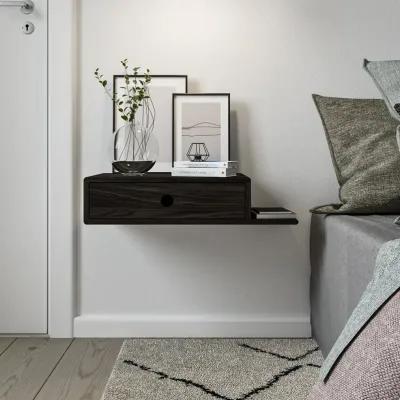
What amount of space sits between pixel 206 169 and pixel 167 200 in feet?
0.57

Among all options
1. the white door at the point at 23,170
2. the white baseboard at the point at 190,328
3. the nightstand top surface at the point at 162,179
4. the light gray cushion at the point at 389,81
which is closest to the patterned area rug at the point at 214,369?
the white baseboard at the point at 190,328

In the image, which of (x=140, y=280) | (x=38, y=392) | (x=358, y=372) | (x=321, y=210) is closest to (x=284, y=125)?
(x=321, y=210)

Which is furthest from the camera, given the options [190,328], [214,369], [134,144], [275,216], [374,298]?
[190,328]

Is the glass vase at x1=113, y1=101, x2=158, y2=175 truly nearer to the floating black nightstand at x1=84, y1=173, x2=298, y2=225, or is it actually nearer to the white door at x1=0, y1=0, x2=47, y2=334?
the floating black nightstand at x1=84, y1=173, x2=298, y2=225

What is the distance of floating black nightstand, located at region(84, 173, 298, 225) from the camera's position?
1780mm

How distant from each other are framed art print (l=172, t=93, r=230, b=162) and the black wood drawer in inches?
12.5

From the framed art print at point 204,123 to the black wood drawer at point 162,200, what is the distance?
0.32 meters

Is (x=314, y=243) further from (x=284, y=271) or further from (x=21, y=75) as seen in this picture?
(x=21, y=75)

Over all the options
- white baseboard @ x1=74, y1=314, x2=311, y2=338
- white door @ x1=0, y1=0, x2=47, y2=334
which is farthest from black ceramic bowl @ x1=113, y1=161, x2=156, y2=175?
white baseboard @ x1=74, y1=314, x2=311, y2=338

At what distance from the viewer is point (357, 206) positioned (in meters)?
1.73

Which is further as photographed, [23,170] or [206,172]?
[23,170]

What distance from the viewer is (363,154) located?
5.89 feet

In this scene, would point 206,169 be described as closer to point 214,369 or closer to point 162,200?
point 162,200

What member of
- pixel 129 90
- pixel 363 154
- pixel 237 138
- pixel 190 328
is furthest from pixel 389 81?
pixel 190 328
